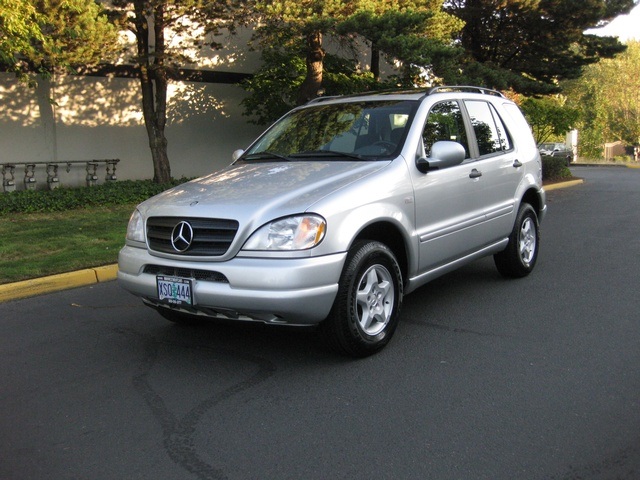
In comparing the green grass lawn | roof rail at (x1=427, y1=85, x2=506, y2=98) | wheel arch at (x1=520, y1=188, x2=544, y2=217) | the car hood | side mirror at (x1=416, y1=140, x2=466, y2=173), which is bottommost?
the green grass lawn

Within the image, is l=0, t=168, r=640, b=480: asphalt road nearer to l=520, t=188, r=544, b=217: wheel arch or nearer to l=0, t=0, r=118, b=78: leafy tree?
l=520, t=188, r=544, b=217: wheel arch

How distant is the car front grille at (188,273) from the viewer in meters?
4.34

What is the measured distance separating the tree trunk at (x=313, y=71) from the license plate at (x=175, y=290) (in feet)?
39.4

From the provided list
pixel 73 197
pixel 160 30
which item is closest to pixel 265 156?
pixel 73 197

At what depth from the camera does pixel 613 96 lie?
164 ft

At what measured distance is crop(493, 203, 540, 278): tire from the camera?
6785mm

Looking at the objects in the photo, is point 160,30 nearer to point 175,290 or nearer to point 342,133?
point 342,133

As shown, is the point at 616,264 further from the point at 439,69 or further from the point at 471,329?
the point at 439,69

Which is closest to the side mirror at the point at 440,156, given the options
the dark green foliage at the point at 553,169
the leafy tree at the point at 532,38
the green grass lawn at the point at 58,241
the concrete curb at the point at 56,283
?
the concrete curb at the point at 56,283

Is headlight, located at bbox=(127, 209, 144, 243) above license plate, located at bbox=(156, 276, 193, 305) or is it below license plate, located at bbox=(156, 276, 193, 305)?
above

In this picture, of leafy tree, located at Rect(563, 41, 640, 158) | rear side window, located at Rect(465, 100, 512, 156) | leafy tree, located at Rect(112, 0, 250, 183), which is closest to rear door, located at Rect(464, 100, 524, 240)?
rear side window, located at Rect(465, 100, 512, 156)

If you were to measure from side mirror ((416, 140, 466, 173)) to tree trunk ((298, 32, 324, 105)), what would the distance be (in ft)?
36.2

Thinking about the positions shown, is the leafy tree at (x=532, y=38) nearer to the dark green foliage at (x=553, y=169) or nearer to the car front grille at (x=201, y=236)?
the dark green foliage at (x=553, y=169)

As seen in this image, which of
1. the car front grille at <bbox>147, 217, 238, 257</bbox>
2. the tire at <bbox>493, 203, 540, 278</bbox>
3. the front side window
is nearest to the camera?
the car front grille at <bbox>147, 217, 238, 257</bbox>
